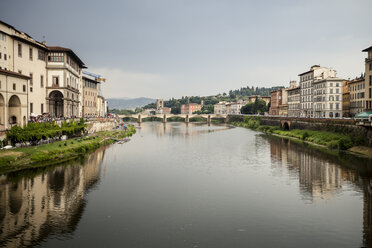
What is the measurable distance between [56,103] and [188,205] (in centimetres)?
4400

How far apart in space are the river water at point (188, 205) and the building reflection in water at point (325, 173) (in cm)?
9

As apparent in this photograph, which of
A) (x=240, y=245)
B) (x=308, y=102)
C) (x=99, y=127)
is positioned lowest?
(x=240, y=245)

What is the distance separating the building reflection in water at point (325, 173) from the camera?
24.3 metres

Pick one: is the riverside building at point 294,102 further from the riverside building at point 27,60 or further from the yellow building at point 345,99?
the riverside building at point 27,60

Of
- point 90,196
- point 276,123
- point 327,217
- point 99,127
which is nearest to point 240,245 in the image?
point 327,217

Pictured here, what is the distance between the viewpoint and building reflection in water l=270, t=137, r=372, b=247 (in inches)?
958

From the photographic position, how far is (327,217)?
20.2 m

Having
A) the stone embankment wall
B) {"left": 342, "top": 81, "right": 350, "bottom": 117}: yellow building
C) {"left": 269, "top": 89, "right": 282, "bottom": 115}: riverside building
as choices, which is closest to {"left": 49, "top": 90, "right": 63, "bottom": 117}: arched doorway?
the stone embankment wall

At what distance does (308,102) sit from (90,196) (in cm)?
7867

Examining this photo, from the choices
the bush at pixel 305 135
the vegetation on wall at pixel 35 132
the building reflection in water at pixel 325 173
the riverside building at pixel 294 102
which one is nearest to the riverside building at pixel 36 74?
the vegetation on wall at pixel 35 132

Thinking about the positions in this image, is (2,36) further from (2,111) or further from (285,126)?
(285,126)

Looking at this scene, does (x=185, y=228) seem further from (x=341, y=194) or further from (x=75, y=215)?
(x=341, y=194)

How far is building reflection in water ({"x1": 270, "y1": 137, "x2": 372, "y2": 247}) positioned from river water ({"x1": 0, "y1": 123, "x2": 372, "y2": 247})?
0.29 feet

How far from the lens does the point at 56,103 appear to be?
58469 mm
